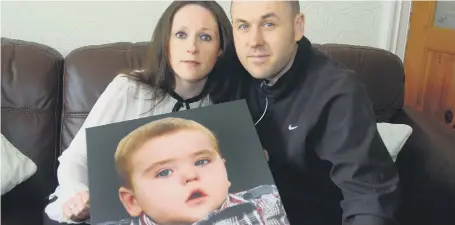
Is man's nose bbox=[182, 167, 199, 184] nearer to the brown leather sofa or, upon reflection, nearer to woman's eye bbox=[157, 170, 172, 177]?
woman's eye bbox=[157, 170, 172, 177]

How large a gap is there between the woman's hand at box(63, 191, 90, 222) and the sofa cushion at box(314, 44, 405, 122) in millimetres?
822

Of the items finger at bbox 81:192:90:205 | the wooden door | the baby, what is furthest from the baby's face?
the wooden door

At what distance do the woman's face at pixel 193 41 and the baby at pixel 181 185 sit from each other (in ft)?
0.63

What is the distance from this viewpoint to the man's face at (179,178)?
78cm

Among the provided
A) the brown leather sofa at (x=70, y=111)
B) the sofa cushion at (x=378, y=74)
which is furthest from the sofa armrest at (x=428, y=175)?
the sofa cushion at (x=378, y=74)

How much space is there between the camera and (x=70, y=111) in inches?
50.6

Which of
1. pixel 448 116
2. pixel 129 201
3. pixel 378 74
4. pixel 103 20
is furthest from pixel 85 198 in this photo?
pixel 448 116

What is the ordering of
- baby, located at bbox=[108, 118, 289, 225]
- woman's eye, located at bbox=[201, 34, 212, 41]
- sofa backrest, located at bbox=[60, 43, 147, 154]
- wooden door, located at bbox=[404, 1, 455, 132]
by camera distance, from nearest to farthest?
baby, located at bbox=[108, 118, 289, 225] < woman's eye, located at bbox=[201, 34, 212, 41] < sofa backrest, located at bbox=[60, 43, 147, 154] < wooden door, located at bbox=[404, 1, 455, 132]

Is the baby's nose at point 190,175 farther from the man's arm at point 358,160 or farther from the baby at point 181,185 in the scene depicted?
the man's arm at point 358,160

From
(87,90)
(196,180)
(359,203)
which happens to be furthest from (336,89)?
(87,90)

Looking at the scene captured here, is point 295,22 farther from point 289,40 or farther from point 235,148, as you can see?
point 235,148

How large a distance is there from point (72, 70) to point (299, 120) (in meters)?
0.69

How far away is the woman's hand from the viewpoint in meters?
0.94

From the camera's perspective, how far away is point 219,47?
1028 millimetres
